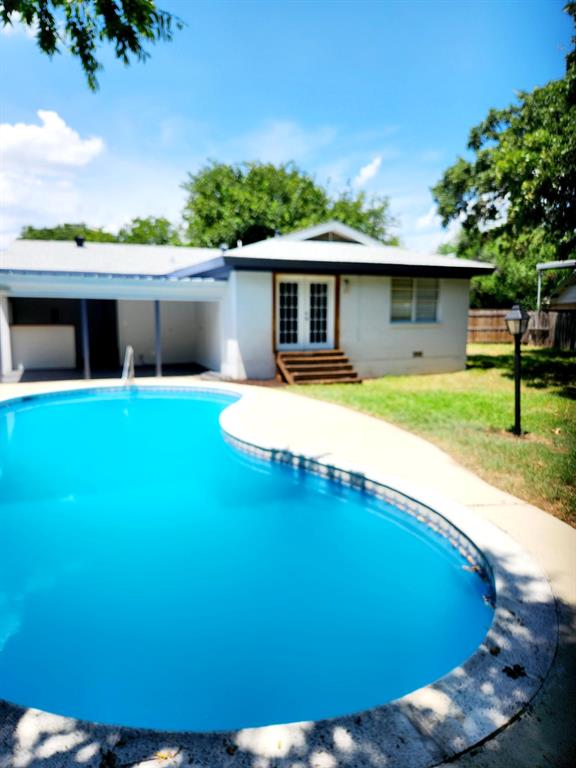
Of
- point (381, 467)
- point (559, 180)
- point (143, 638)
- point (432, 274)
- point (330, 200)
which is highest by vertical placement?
point (330, 200)

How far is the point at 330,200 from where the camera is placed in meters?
36.3

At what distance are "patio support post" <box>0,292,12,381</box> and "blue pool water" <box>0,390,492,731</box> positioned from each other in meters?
7.50

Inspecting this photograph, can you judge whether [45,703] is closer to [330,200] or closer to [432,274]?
[432,274]

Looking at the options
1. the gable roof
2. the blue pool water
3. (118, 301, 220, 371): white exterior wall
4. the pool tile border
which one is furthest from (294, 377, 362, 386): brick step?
the blue pool water

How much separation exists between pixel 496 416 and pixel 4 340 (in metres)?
12.6

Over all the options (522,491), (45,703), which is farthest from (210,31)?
(45,703)

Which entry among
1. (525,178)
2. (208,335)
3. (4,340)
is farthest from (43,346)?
(525,178)

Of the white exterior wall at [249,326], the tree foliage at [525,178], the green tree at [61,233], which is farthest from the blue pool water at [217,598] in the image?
the green tree at [61,233]

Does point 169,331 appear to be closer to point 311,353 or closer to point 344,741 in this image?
point 311,353

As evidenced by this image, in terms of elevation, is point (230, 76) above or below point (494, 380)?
above

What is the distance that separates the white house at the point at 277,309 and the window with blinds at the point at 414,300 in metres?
0.03

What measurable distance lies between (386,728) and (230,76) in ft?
31.7

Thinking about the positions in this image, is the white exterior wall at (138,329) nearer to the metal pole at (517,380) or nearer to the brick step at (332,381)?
the brick step at (332,381)

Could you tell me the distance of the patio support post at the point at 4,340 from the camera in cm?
1310
